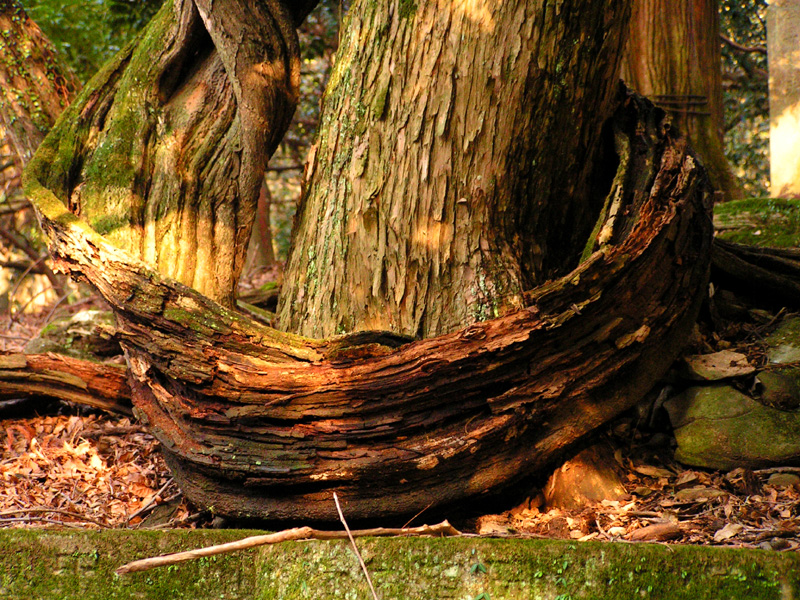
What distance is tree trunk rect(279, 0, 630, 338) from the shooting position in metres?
3.23

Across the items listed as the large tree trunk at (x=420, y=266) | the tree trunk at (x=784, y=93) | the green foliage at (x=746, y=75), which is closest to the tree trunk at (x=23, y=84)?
the large tree trunk at (x=420, y=266)

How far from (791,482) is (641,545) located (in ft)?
4.28

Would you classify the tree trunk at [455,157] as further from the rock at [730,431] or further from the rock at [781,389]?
the rock at [781,389]

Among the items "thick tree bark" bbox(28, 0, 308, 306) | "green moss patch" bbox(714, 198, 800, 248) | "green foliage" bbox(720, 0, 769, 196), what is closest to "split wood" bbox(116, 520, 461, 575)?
"thick tree bark" bbox(28, 0, 308, 306)

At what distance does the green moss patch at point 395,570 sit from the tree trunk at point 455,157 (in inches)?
52.4

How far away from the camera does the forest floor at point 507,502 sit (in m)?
2.69

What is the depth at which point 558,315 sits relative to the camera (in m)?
2.78

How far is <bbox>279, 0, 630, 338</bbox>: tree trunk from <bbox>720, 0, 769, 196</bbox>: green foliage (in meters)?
7.65

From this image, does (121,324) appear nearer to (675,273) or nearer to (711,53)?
(675,273)

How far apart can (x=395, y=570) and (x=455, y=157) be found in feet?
6.41

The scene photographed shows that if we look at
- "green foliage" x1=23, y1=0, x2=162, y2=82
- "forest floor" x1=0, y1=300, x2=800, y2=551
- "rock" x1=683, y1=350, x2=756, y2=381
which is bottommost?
"forest floor" x1=0, y1=300, x2=800, y2=551

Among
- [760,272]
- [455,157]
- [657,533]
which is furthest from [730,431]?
[455,157]

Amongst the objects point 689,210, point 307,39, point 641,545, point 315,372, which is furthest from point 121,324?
point 307,39

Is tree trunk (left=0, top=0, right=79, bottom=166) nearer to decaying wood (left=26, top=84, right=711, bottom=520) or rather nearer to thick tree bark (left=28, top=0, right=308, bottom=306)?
thick tree bark (left=28, top=0, right=308, bottom=306)
